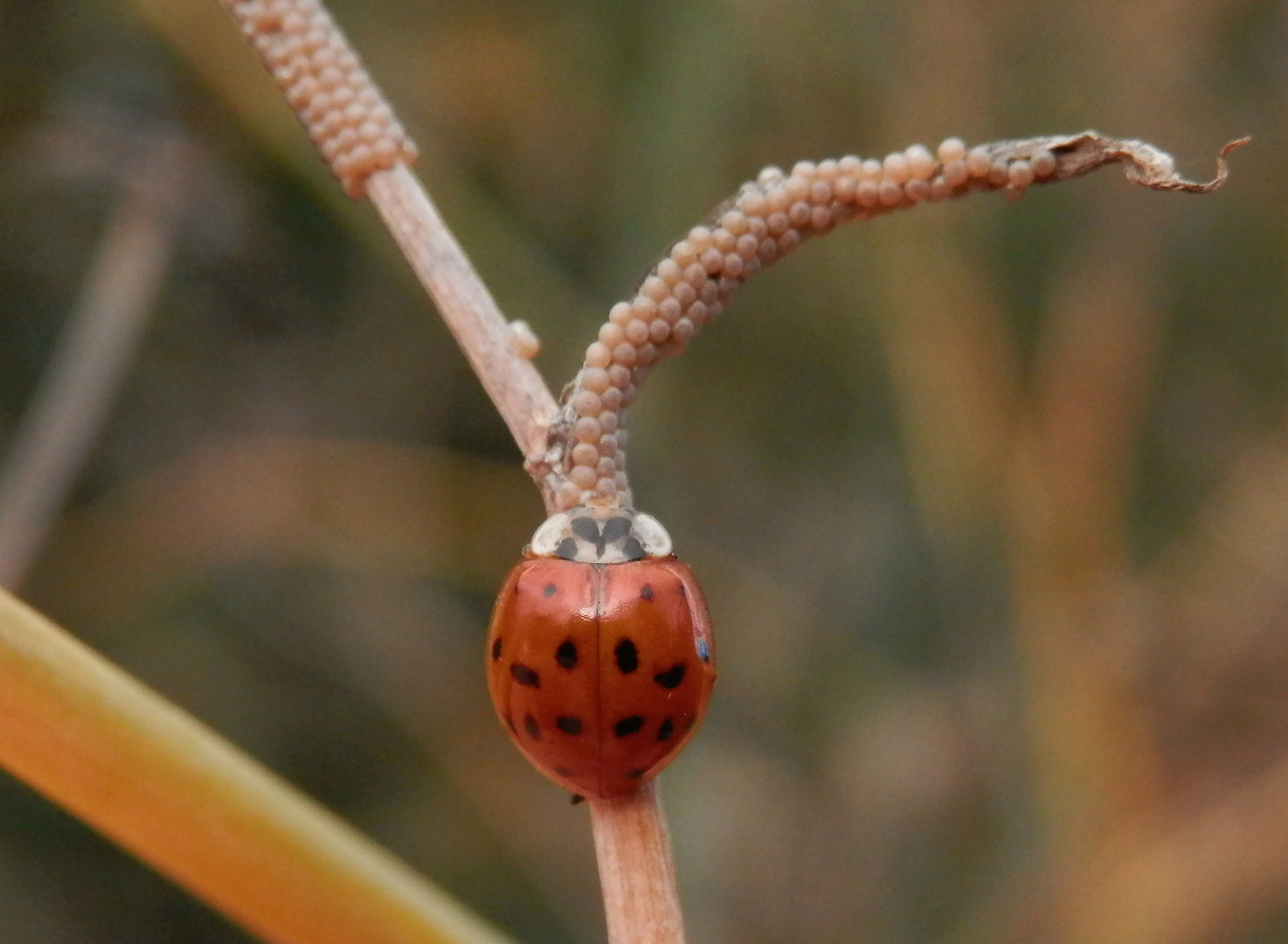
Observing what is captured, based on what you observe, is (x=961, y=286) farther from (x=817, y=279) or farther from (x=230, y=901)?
(x=230, y=901)

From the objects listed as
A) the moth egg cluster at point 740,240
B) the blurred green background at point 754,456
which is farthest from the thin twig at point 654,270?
the blurred green background at point 754,456

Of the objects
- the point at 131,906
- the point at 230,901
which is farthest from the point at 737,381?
the point at 230,901

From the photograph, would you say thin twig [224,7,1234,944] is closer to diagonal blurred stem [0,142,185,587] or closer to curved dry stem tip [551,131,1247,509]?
curved dry stem tip [551,131,1247,509]

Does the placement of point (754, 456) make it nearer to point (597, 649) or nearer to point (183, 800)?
point (597, 649)

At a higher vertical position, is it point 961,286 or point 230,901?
point 961,286

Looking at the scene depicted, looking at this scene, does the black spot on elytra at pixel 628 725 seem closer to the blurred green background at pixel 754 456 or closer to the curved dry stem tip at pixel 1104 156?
the curved dry stem tip at pixel 1104 156
